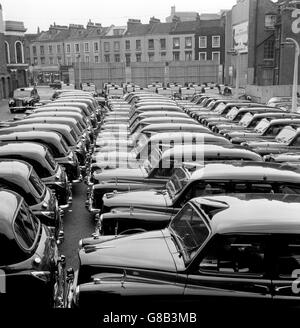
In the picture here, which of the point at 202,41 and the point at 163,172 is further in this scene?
the point at 202,41

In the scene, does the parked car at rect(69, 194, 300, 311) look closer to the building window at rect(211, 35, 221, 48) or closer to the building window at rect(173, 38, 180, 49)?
the building window at rect(211, 35, 221, 48)

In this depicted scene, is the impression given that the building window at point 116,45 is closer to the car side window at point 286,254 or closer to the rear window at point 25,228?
the rear window at point 25,228

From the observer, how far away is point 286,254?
468cm

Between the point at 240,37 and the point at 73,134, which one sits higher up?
the point at 240,37

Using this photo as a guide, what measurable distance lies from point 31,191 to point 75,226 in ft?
7.64

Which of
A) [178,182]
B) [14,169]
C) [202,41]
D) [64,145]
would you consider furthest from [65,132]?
[202,41]

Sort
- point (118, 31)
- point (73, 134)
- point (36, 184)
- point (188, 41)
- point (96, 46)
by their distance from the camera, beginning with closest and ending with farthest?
point (36, 184), point (73, 134), point (188, 41), point (96, 46), point (118, 31)

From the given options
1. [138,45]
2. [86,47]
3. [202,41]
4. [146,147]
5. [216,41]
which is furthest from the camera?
[86,47]

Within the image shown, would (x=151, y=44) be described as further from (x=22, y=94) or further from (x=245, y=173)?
(x=245, y=173)

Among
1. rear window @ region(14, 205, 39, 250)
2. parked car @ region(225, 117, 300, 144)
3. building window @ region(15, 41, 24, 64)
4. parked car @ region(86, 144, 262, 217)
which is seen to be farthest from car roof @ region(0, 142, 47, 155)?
building window @ region(15, 41, 24, 64)

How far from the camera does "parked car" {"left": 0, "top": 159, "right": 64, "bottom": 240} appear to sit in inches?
298

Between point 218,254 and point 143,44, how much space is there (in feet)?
223

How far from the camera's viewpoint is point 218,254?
4793 millimetres

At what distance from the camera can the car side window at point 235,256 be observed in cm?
471
